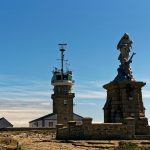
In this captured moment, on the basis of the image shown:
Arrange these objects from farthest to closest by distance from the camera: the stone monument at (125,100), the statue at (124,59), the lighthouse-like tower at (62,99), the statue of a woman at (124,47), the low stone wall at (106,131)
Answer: the lighthouse-like tower at (62,99), the statue of a woman at (124,47), the statue at (124,59), the stone monument at (125,100), the low stone wall at (106,131)

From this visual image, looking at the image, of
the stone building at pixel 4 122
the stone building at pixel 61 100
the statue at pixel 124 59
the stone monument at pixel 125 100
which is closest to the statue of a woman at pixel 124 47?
the statue at pixel 124 59

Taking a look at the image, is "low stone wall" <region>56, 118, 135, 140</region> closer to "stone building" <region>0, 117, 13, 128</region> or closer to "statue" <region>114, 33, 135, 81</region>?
"statue" <region>114, 33, 135, 81</region>

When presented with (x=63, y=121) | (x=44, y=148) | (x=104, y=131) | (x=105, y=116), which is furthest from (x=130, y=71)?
(x=63, y=121)

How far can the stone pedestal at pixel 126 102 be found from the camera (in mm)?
34562

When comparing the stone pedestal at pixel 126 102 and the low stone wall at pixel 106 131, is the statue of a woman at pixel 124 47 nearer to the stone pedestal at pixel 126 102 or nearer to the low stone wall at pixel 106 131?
the stone pedestal at pixel 126 102

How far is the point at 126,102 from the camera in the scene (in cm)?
3484

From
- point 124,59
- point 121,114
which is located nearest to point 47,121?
point 124,59

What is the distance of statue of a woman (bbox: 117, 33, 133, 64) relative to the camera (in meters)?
36.6

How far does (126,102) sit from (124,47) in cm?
487

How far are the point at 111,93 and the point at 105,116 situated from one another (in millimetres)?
2211

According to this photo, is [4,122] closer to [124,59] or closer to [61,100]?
[61,100]

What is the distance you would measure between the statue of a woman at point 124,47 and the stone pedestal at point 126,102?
100 inches

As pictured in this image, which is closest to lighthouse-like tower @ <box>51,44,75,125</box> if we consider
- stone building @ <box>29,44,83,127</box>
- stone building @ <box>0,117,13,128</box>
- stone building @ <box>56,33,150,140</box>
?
stone building @ <box>29,44,83,127</box>

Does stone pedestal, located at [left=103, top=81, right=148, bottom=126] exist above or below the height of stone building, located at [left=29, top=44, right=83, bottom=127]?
below
